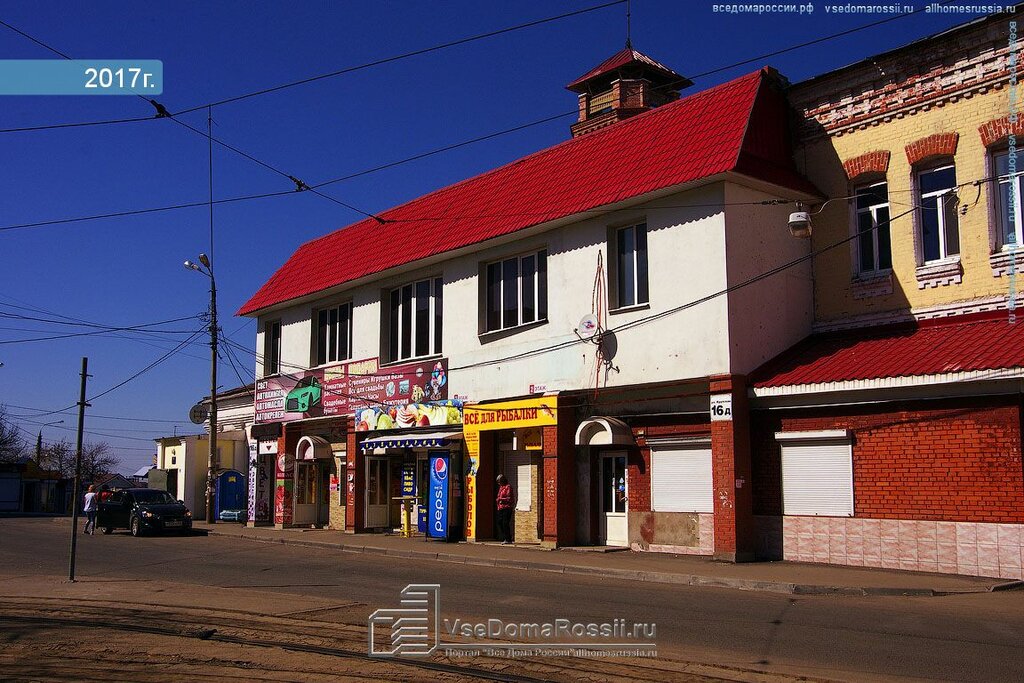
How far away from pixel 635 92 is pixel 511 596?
21130 mm

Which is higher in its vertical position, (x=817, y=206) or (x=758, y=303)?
(x=817, y=206)

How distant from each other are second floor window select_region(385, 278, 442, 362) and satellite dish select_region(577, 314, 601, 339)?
602cm

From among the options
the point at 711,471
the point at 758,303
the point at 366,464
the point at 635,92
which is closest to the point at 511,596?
the point at 711,471

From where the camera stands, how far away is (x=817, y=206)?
19906mm

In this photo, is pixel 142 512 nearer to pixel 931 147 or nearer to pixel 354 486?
pixel 354 486

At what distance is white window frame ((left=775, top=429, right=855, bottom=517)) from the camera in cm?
1730

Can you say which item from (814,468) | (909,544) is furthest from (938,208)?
(909,544)

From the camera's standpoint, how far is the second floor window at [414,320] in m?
26.3

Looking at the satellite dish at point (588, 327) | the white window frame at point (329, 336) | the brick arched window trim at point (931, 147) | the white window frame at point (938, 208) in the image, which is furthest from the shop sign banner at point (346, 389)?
the brick arched window trim at point (931, 147)

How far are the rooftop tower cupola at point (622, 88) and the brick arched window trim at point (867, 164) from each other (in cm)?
1131

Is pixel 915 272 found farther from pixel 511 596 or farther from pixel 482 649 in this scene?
pixel 482 649

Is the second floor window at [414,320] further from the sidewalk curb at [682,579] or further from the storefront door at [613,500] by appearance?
the storefront door at [613,500]

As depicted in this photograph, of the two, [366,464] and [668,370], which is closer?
[668,370]

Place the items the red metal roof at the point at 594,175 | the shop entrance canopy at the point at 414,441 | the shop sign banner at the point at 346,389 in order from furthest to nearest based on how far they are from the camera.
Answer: the shop sign banner at the point at 346,389 < the shop entrance canopy at the point at 414,441 < the red metal roof at the point at 594,175
